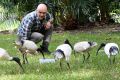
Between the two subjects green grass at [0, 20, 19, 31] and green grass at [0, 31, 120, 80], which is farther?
green grass at [0, 20, 19, 31]

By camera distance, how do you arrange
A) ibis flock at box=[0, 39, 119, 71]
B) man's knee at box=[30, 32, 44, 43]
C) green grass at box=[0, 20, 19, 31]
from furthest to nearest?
1. green grass at box=[0, 20, 19, 31]
2. man's knee at box=[30, 32, 44, 43]
3. ibis flock at box=[0, 39, 119, 71]

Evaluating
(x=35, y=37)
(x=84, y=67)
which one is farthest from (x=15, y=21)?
(x=84, y=67)

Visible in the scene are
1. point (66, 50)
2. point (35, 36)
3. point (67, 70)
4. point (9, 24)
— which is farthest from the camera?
point (9, 24)

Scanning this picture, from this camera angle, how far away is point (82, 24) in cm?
1962

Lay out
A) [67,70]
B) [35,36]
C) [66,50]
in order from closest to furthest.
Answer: [66,50], [67,70], [35,36]

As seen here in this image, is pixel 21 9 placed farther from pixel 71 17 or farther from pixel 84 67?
pixel 84 67

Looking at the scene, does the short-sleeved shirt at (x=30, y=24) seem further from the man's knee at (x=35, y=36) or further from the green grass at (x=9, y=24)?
the green grass at (x=9, y=24)

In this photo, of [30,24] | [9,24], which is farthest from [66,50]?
[9,24]

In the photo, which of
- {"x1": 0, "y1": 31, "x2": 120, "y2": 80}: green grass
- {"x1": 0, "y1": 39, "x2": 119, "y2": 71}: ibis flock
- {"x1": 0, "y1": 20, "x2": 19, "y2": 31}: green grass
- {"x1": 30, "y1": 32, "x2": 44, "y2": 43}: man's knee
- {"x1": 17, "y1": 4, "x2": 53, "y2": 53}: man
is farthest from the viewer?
{"x1": 0, "y1": 20, "x2": 19, "y2": 31}: green grass

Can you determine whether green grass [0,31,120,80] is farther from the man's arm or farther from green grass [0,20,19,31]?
green grass [0,20,19,31]

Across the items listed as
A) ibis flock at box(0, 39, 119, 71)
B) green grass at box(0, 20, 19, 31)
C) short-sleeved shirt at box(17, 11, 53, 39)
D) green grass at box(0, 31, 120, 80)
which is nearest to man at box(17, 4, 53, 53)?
short-sleeved shirt at box(17, 11, 53, 39)

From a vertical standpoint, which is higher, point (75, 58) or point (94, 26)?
point (75, 58)

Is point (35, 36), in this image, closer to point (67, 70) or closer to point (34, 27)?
point (34, 27)

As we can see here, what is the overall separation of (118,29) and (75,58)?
798 centimetres
